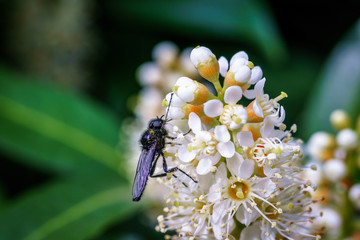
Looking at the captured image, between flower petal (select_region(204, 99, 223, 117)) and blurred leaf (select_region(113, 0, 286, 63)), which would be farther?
blurred leaf (select_region(113, 0, 286, 63))

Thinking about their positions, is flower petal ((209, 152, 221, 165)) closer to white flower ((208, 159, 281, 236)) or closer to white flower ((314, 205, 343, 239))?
white flower ((208, 159, 281, 236))

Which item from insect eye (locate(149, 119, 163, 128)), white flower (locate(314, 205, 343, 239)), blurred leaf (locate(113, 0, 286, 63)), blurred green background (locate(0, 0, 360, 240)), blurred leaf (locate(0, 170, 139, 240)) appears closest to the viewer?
insect eye (locate(149, 119, 163, 128))

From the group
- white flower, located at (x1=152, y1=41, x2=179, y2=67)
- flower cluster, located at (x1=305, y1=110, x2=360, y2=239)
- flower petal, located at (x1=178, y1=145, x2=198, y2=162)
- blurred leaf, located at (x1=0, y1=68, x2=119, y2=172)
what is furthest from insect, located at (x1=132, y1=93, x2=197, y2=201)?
blurred leaf, located at (x1=0, y1=68, x2=119, y2=172)

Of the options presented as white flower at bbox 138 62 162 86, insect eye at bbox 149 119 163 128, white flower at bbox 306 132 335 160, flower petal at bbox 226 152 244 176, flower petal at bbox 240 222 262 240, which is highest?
white flower at bbox 138 62 162 86

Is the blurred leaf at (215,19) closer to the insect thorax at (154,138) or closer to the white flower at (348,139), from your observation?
the white flower at (348,139)

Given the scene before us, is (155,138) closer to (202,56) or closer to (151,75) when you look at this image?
(202,56)

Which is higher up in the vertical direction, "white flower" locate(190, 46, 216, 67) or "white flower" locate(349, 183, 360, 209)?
"white flower" locate(190, 46, 216, 67)

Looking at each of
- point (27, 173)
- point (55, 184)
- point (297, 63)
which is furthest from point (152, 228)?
point (297, 63)

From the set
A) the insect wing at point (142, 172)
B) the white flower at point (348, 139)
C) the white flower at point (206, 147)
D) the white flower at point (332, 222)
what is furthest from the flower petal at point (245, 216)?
the white flower at point (348, 139)

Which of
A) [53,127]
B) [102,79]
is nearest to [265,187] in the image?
[53,127]
